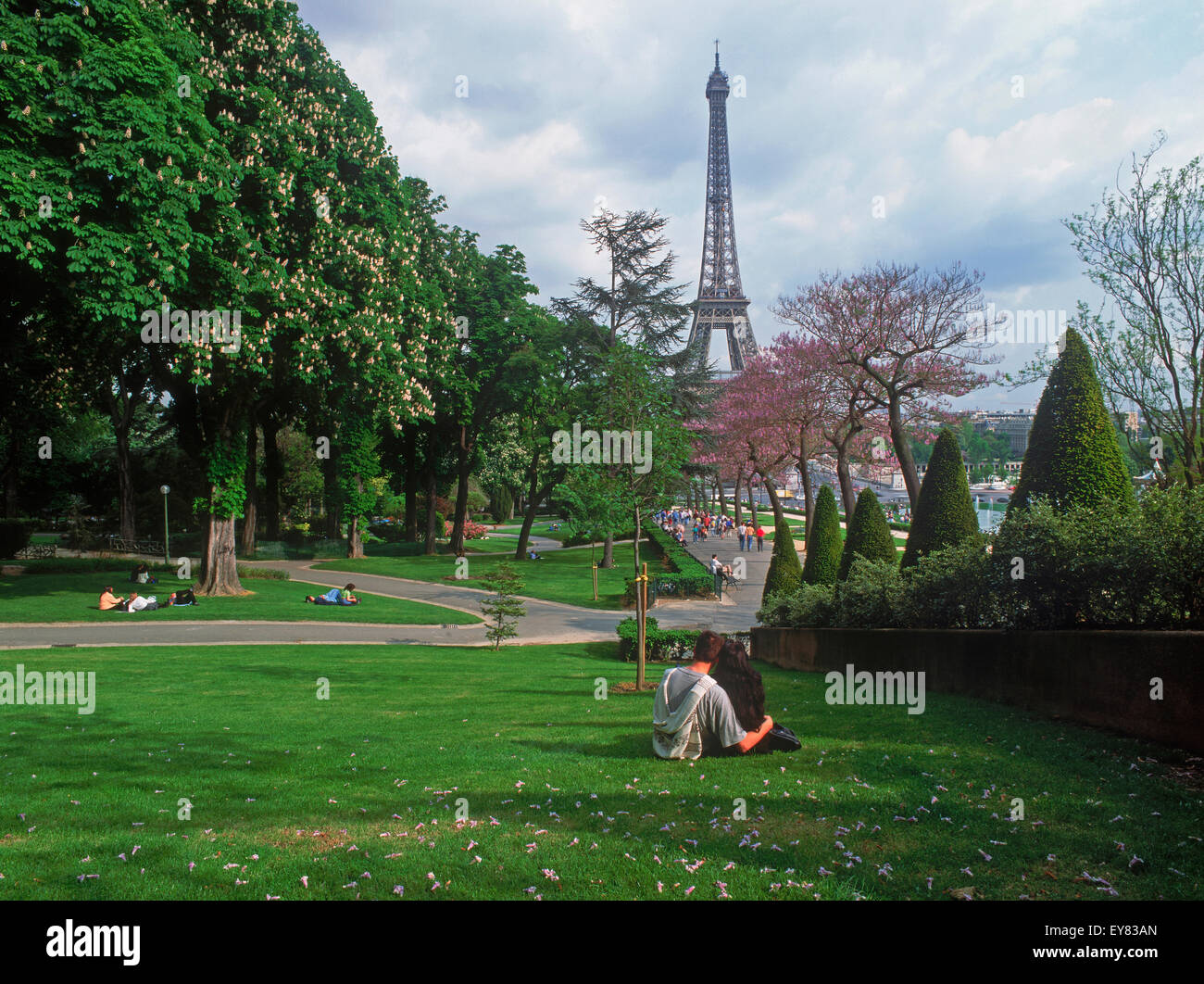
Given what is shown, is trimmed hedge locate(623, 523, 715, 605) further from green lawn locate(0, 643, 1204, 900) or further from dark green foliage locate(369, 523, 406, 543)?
dark green foliage locate(369, 523, 406, 543)

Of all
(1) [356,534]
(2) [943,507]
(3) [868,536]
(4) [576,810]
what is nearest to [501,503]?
(1) [356,534]

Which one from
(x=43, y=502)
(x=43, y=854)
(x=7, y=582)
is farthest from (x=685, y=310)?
(x=43, y=502)

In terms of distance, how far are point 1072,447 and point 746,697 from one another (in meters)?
6.09

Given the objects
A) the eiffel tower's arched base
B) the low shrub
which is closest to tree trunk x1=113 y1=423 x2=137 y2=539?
the low shrub

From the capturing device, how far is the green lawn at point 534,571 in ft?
114

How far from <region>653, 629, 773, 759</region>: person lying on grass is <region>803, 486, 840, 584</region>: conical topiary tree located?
44.4 feet

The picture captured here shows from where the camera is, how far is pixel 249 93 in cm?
2041

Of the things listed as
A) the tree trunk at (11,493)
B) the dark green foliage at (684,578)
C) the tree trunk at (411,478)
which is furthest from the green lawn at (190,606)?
the tree trunk at (411,478)

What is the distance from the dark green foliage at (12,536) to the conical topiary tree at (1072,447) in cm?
4321

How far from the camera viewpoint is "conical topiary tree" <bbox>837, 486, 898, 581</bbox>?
16.7 meters
